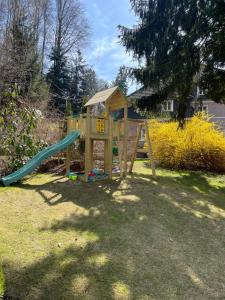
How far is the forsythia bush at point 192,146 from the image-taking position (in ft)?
40.0

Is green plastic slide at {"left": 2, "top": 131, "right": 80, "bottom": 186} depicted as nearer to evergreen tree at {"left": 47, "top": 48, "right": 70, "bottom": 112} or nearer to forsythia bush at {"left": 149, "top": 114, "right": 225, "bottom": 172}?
forsythia bush at {"left": 149, "top": 114, "right": 225, "bottom": 172}

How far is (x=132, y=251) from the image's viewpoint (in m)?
4.24

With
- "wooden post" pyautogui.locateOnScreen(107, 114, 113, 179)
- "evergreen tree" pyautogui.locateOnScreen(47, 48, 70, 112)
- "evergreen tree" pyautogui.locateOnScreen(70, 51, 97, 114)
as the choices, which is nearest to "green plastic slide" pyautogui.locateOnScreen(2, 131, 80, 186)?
"wooden post" pyautogui.locateOnScreen(107, 114, 113, 179)

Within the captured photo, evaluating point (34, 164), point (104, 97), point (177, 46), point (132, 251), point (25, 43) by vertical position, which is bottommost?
point (132, 251)

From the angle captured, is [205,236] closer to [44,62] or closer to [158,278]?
[158,278]

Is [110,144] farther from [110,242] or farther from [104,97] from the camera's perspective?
[110,242]

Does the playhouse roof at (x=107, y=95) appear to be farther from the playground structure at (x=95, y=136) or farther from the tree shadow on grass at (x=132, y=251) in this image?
the tree shadow on grass at (x=132, y=251)

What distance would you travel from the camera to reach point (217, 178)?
11047 mm

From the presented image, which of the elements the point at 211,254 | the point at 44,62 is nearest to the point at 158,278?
the point at 211,254

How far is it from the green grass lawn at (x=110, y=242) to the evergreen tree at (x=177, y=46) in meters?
4.15

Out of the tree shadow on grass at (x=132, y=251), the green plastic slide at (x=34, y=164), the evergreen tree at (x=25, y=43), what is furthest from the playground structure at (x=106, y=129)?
the evergreen tree at (x=25, y=43)

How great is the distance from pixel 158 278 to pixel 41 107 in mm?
15166

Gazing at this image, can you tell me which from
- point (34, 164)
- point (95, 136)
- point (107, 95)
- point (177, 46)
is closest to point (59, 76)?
point (177, 46)

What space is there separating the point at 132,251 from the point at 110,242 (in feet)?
1.38
